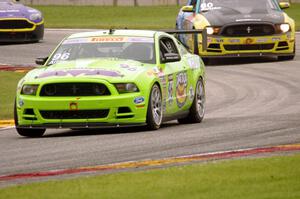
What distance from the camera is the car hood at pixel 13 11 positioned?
3064 cm

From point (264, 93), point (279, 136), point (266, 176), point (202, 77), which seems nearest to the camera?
point (266, 176)

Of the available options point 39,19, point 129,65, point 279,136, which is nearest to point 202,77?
point 129,65

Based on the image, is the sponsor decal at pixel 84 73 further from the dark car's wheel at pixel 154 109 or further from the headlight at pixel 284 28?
the headlight at pixel 284 28

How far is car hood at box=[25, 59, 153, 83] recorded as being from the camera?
14.3 metres

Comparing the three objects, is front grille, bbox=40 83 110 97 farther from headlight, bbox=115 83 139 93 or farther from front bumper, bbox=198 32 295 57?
front bumper, bbox=198 32 295 57

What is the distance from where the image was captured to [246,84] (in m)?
23.0

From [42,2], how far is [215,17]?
2015 centimetres

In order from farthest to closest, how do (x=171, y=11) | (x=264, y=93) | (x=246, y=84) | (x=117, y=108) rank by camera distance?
(x=171, y=11) < (x=246, y=84) < (x=264, y=93) < (x=117, y=108)

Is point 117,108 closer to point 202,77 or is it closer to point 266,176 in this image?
point 202,77

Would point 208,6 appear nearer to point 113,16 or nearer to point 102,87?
point 102,87

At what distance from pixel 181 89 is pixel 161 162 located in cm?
461

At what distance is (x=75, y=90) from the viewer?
560 inches

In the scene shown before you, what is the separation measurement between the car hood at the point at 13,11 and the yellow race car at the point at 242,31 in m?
5.70

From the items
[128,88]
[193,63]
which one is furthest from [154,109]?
[193,63]
